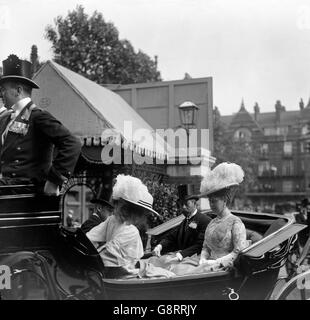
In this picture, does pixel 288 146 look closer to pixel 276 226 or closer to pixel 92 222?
pixel 92 222

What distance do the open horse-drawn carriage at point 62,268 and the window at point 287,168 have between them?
27630 millimetres

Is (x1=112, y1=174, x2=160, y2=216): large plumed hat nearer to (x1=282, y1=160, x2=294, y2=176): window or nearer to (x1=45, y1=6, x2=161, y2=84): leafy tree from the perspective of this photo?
(x1=45, y1=6, x2=161, y2=84): leafy tree

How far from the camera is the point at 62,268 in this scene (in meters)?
2.11

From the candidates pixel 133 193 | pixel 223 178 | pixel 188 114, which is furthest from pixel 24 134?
pixel 188 114

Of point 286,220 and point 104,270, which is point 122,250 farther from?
point 286,220

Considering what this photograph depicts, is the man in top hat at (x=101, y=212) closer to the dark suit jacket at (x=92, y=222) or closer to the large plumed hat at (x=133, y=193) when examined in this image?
the dark suit jacket at (x=92, y=222)

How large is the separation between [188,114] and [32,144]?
3807mm

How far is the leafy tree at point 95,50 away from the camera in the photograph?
3290 mm

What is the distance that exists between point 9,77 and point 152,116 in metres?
4.25

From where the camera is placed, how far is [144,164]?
4672 millimetres

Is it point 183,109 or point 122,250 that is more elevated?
point 183,109

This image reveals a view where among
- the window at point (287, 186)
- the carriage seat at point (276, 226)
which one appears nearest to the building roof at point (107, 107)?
the carriage seat at point (276, 226)
